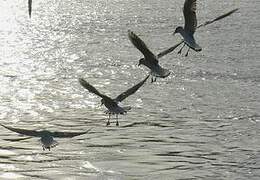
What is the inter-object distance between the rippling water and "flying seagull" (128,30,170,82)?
11.3 m

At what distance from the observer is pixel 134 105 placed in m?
32.2

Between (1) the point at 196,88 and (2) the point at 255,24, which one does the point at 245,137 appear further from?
(2) the point at 255,24

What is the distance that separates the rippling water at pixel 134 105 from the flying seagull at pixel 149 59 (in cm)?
1127

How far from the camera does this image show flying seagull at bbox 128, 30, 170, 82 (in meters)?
10.7

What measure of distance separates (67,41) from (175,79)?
17838 millimetres

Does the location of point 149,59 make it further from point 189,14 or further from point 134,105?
point 134,105

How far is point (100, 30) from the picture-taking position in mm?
56438

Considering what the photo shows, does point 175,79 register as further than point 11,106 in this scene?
Yes

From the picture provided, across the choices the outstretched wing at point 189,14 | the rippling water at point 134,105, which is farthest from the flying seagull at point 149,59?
the rippling water at point 134,105

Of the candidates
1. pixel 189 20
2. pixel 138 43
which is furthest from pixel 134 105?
pixel 138 43

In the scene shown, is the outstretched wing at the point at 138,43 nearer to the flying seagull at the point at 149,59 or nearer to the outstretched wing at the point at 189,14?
the flying seagull at the point at 149,59

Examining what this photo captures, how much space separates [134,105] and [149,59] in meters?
20.8

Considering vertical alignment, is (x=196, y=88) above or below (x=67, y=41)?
below

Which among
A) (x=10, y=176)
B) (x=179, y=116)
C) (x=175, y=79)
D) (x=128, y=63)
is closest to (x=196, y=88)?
(x=175, y=79)
